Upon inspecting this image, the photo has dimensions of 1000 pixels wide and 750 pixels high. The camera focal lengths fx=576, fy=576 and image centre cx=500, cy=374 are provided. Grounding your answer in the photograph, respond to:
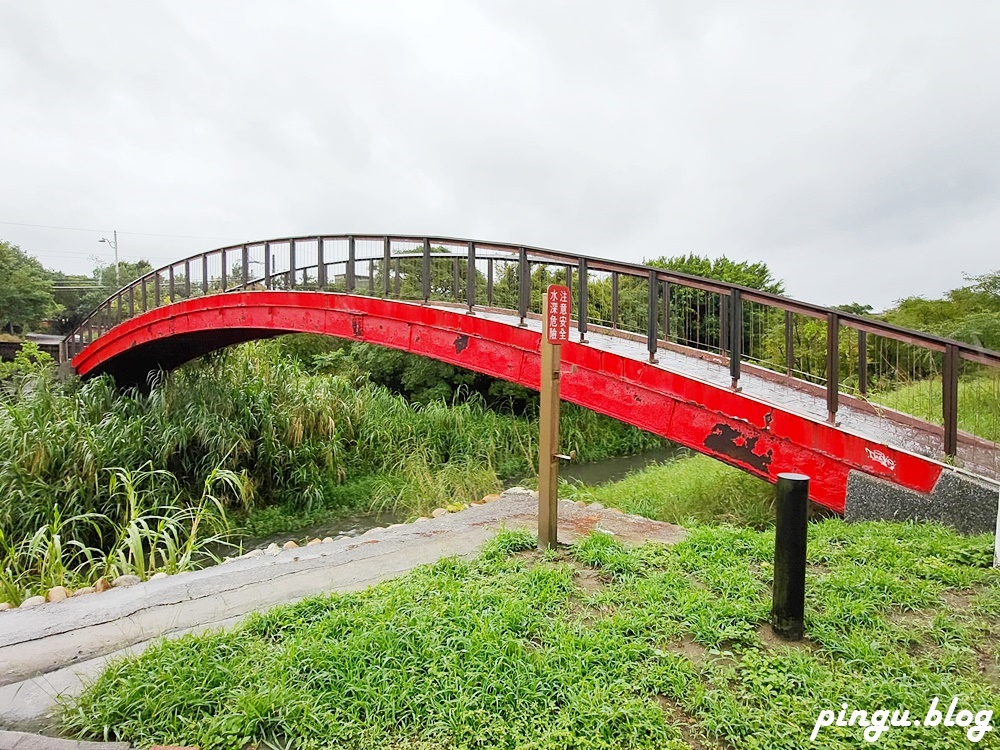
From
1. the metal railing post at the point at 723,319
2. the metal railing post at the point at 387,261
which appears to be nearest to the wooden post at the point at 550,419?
the metal railing post at the point at 723,319

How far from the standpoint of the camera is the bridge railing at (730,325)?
14.6 feet

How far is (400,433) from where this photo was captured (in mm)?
11688

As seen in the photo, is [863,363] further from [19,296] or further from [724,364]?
[19,296]

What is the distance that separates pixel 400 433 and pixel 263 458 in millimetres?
2789

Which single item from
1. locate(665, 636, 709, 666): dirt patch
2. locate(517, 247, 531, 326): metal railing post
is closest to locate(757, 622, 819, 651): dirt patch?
locate(665, 636, 709, 666): dirt patch

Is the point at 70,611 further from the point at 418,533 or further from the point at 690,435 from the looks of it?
the point at 690,435

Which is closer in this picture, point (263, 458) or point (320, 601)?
point (320, 601)

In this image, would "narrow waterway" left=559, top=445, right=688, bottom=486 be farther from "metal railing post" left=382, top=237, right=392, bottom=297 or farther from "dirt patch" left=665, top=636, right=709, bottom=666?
"dirt patch" left=665, top=636, right=709, bottom=666

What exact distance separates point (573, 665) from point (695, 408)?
3339 mm

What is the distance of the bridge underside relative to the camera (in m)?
4.20

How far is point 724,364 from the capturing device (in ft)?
22.7

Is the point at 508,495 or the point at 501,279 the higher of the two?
the point at 501,279

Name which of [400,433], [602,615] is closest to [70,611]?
[602,615]

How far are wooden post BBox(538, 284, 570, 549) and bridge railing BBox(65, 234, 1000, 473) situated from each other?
1.96 m
